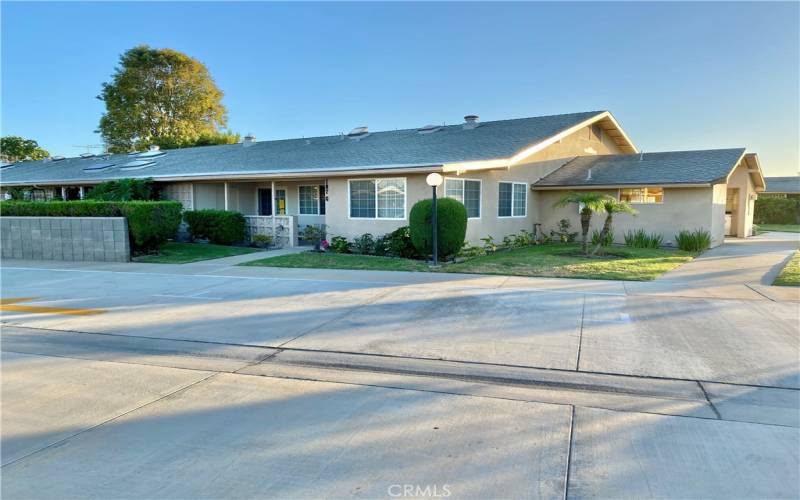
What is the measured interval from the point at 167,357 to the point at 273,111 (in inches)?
1500

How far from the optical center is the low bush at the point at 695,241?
15.8 meters

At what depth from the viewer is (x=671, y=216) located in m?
16.9

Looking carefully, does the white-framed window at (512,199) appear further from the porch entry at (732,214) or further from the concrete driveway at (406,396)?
the porch entry at (732,214)

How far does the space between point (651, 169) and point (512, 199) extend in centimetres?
534

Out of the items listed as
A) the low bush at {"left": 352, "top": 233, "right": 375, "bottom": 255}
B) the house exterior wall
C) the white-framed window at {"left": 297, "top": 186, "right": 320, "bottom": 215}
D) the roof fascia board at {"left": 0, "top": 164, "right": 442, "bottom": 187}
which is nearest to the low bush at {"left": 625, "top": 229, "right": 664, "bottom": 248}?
the house exterior wall

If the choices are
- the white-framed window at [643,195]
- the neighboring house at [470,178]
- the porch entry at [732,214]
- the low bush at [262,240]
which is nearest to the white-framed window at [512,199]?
the neighboring house at [470,178]

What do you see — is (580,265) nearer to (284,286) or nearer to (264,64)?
(284,286)

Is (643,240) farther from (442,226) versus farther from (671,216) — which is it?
(442,226)

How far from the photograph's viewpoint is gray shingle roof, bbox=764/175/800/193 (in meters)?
33.8

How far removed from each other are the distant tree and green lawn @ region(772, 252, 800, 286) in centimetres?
6208

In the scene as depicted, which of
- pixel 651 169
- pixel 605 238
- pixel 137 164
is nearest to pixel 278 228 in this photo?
pixel 137 164

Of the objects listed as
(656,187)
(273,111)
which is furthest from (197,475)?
(273,111)

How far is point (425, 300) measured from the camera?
8484 millimetres

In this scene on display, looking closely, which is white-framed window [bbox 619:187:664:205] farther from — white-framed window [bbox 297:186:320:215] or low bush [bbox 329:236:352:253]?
white-framed window [bbox 297:186:320:215]
